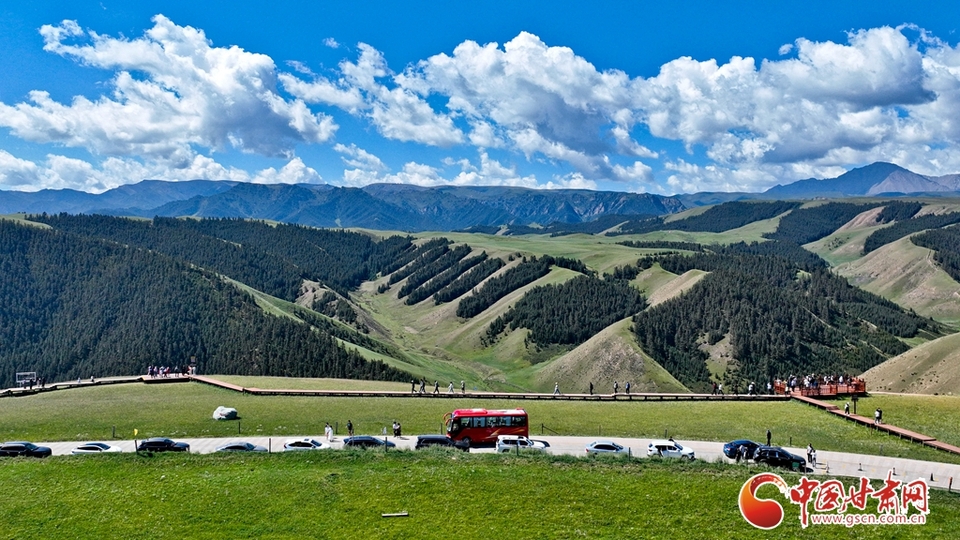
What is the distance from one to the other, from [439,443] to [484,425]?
18.4ft

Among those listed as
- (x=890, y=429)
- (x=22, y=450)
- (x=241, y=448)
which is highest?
(x=890, y=429)

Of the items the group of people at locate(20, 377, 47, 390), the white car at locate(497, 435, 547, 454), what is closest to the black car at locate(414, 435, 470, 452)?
the white car at locate(497, 435, 547, 454)

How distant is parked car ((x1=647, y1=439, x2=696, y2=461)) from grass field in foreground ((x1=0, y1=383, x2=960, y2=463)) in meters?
9.25

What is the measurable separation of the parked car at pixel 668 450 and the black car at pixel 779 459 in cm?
517

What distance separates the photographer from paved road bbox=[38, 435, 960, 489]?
160 ft

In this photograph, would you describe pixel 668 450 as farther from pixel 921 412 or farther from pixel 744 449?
pixel 921 412

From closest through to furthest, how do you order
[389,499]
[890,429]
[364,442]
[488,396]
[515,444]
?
[389,499]
[364,442]
[515,444]
[890,429]
[488,396]

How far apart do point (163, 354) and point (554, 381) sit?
122929 mm

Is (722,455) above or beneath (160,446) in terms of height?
beneath

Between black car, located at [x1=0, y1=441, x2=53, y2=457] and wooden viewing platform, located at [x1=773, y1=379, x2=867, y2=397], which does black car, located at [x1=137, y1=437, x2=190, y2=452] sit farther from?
wooden viewing platform, located at [x1=773, y1=379, x2=867, y2=397]

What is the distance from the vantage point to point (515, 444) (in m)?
53.2

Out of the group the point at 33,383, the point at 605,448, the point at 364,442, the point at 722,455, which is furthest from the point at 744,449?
the point at 33,383

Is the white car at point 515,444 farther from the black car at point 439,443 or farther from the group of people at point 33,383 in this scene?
the group of people at point 33,383

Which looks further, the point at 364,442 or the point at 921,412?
the point at 921,412
